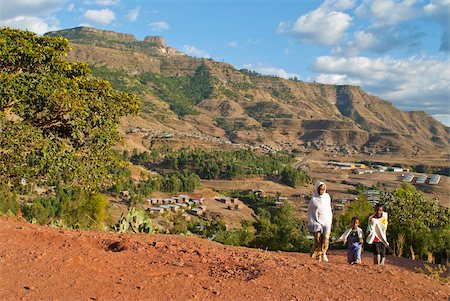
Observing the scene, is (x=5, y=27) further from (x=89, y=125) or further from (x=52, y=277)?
(x=52, y=277)

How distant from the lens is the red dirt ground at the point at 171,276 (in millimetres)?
5312

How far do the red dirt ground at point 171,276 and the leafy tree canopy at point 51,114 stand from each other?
266 centimetres

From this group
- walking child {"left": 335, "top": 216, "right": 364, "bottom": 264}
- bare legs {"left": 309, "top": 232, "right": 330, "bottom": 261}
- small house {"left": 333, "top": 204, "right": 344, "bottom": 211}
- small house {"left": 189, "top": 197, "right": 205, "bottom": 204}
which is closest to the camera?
bare legs {"left": 309, "top": 232, "right": 330, "bottom": 261}


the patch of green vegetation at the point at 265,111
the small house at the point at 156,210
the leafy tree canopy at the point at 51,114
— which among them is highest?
the patch of green vegetation at the point at 265,111

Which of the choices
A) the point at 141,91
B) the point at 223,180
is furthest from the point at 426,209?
the point at 141,91

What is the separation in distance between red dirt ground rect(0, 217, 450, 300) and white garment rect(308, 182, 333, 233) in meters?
1.16

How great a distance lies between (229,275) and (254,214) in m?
63.5

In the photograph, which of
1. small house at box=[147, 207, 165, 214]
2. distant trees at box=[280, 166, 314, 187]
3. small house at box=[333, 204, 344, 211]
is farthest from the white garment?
distant trees at box=[280, 166, 314, 187]

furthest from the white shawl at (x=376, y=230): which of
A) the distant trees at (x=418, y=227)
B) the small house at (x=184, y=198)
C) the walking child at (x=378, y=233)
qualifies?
the small house at (x=184, y=198)

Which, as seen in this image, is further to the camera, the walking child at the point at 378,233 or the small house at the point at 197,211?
the small house at the point at 197,211

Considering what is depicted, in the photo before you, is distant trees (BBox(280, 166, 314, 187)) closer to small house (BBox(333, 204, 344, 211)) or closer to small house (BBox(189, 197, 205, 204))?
small house (BBox(333, 204, 344, 211))

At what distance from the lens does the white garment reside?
26.2 feet

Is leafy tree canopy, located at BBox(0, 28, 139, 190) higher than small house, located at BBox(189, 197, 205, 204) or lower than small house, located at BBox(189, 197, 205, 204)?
higher

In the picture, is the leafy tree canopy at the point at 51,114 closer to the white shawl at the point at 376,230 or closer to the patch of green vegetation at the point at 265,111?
the white shawl at the point at 376,230
